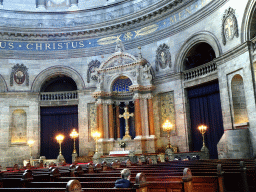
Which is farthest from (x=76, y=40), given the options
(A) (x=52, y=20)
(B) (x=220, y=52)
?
(B) (x=220, y=52)

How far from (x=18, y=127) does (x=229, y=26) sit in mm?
17980

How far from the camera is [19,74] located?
24484 mm

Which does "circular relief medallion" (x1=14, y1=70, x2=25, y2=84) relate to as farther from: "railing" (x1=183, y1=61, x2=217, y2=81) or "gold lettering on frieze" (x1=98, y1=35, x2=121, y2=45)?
"railing" (x1=183, y1=61, x2=217, y2=81)

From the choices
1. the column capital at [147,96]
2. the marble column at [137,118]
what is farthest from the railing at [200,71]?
the marble column at [137,118]

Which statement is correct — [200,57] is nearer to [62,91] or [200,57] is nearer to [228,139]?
[228,139]

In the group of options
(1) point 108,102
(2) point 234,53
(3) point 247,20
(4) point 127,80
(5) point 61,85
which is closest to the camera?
(3) point 247,20

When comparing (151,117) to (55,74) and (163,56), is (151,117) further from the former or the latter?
(55,74)

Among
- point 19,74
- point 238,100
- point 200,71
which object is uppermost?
point 19,74

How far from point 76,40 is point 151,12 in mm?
7281

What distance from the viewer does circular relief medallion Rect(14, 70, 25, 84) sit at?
2436 cm

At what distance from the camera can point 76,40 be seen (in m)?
25.7

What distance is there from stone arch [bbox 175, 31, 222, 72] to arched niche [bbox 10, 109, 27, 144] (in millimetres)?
13380

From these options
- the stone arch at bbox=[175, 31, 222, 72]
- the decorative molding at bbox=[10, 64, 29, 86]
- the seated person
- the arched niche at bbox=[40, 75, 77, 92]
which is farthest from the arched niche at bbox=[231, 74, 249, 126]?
the decorative molding at bbox=[10, 64, 29, 86]

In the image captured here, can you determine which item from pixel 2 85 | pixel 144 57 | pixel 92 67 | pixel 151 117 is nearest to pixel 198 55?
pixel 144 57
